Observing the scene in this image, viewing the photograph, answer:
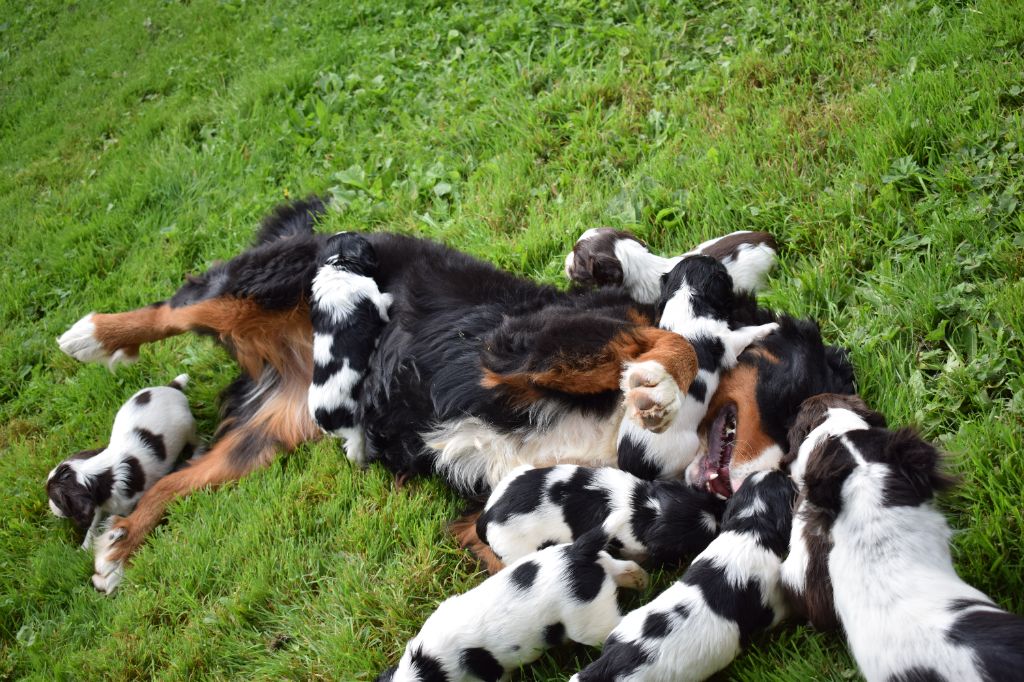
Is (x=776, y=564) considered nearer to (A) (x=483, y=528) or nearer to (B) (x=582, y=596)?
(B) (x=582, y=596)

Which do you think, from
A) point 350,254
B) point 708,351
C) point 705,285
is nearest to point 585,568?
point 708,351

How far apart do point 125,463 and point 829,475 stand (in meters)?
3.20

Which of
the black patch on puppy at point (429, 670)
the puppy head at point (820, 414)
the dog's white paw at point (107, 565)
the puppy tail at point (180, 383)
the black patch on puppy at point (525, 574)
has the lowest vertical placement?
the dog's white paw at point (107, 565)

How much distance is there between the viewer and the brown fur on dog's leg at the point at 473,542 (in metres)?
2.95

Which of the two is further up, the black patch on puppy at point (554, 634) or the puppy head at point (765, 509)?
the puppy head at point (765, 509)

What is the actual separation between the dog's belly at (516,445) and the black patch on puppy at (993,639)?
143 centimetres

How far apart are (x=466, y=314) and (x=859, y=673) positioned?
2.02m

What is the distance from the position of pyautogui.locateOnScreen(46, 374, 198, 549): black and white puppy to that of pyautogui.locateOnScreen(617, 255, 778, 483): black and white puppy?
93.1 inches

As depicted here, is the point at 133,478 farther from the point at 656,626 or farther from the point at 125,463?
the point at 656,626

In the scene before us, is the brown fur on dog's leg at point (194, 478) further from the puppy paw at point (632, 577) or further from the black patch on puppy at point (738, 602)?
the black patch on puppy at point (738, 602)

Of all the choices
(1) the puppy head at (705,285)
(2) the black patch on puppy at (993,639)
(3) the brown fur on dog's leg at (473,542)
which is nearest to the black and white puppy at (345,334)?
(3) the brown fur on dog's leg at (473,542)

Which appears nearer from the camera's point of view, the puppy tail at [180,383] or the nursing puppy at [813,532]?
the nursing puppy at [813,532]

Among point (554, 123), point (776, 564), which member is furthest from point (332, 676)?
point (554, 123)

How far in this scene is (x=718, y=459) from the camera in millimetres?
2912
